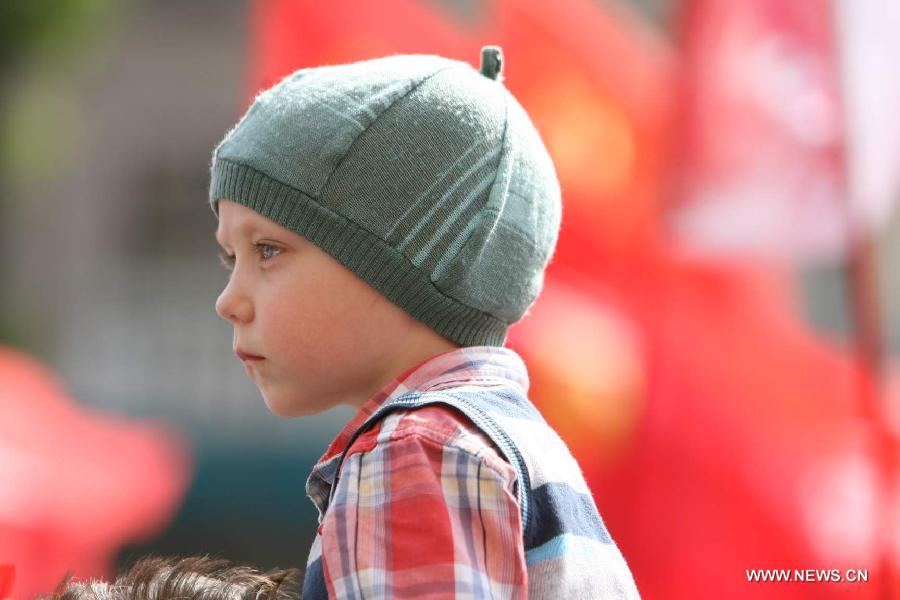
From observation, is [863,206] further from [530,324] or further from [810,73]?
[530,324]

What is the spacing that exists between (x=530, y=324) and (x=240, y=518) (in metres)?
2.26

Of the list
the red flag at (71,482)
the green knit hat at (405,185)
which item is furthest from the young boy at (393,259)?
the red flag at (71,482)

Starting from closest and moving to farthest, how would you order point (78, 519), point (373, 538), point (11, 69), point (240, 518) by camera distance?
1. point (373, 538)
2. point (78, 519)
3. point (240, 518)
4. point (11, 69)

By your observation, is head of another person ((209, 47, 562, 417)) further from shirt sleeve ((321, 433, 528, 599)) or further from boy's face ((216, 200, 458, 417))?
shirt sleeve ((321, 433, 528, 599))

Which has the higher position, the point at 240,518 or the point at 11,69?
the point at 11,69

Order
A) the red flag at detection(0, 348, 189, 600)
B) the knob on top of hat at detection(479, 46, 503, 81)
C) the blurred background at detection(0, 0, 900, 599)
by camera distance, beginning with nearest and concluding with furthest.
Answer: the knob on top of hat at detection(479, 46, 503, 81) → the blurred background at detection(0, 0, 900, 599) → the red flag at detection(0, 348, 189, 600)

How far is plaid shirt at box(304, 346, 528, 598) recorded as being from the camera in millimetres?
799

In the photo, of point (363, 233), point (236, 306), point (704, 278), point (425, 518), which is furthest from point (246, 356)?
point (704, 278)

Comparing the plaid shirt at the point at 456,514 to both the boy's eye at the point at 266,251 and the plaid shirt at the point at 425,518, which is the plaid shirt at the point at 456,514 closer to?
the plaid shirt at the point at 425,518

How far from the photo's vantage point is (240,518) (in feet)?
13.4

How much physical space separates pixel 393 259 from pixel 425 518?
262 millimetres

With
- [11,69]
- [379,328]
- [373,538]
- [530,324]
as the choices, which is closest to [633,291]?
[530,324]

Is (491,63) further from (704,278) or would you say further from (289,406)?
(704,278)

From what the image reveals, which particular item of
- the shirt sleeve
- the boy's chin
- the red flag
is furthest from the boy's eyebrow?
the red flag
